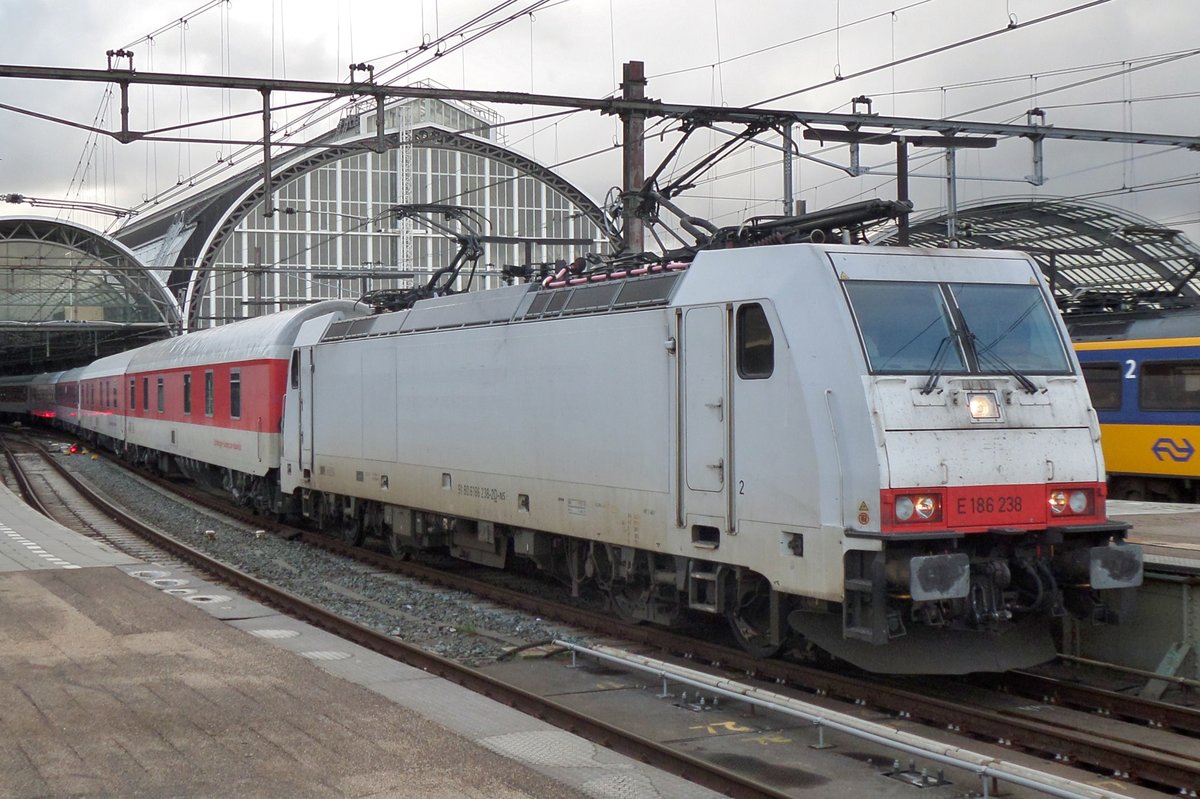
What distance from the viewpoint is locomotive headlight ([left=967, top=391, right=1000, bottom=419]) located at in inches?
351

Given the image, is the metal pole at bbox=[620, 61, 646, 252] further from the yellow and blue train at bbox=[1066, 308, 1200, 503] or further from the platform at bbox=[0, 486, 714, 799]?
the yellow and blue train at bbox=[1066, 308, 1200, 503]

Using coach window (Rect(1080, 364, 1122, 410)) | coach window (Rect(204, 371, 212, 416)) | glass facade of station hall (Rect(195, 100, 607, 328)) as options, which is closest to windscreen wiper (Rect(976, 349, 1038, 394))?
coach window (Rect(1080, 364, 1122, 410))

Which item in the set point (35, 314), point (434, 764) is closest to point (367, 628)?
point (434, 764)

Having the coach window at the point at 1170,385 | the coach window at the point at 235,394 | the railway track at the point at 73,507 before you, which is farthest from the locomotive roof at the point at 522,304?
the coach window at the point at 1170,385

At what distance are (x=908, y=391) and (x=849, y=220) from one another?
1.79m

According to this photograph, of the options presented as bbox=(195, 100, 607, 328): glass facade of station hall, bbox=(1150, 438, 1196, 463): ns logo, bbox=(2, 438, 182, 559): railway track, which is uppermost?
bbox=(195, 100, 607, 328): glass facade of station hall

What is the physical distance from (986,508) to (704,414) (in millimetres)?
2364

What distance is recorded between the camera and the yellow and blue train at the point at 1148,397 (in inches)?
754

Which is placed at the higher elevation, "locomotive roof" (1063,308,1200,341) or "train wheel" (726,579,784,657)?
"locomotive roof" (1063,308,1200,341)

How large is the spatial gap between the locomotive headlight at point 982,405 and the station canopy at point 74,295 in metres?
53.2

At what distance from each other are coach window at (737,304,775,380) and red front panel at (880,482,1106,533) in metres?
1.49

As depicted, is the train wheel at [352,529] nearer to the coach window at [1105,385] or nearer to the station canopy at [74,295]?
the coach window at [1105,385]

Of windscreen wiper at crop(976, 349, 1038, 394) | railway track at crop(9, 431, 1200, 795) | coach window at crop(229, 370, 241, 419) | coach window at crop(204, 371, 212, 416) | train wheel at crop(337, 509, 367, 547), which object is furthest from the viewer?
coach window at crop(204, 371, 212, 416)

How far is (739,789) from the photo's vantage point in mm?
6863
